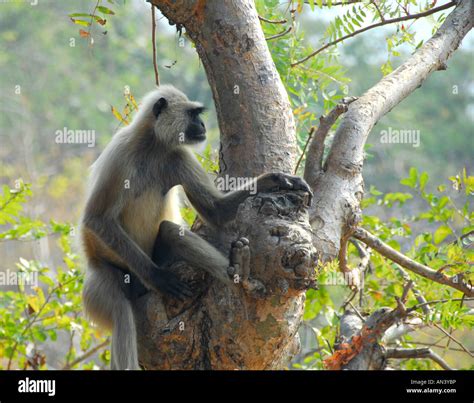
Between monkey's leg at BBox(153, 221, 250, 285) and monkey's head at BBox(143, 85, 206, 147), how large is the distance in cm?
69

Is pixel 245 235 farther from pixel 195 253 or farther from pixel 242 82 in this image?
pixel 242 82

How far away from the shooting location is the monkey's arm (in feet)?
12.1

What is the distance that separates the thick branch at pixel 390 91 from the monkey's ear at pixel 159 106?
56.6 inches

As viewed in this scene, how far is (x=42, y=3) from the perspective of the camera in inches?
855

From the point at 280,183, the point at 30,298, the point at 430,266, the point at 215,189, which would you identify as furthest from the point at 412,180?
the point at 30,298

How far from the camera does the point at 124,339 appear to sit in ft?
13.1

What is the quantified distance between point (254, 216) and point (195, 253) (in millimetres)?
528

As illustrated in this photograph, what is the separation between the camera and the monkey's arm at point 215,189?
369 centimetres

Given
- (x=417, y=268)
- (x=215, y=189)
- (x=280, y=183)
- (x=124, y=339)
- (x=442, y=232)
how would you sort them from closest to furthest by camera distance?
1. (x=280, y=183)
2. (x=124, y=339)
3. (x=417, y=268)
4. (x=215, y=189)
5. (x=442, y=232)

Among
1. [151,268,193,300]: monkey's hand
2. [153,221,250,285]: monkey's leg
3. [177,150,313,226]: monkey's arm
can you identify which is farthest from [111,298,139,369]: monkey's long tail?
[177,150,313,226]: monkey's arm

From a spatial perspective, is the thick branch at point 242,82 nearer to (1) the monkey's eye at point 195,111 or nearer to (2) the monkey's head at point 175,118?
(2) the monkey's head at point 175,118

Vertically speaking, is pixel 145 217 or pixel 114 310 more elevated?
pixel 145 217

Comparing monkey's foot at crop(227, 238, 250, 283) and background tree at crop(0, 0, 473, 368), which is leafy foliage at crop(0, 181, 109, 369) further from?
monkey's foot at crop(227, 238, 250, 283)
